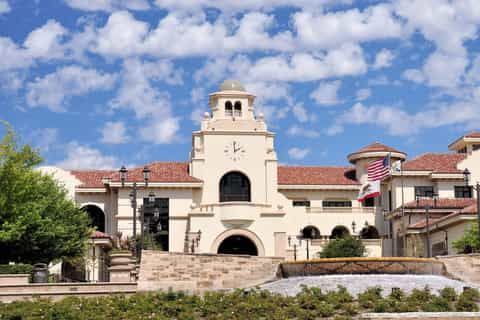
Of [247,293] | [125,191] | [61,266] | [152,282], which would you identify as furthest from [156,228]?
[247,293]

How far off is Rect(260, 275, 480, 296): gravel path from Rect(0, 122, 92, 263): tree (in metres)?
16.9

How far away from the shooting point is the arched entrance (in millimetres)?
62594

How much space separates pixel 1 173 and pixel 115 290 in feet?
44.2

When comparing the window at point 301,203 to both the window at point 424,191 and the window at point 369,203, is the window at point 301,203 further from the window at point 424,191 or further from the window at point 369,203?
the window at point 424,191

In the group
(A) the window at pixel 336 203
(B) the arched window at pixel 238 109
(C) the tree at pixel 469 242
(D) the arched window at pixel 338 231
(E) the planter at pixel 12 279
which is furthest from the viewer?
(A) the window at pixel 336 203

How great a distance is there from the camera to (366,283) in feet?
110

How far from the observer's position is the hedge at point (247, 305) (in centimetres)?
3000

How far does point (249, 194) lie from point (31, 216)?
21.2m

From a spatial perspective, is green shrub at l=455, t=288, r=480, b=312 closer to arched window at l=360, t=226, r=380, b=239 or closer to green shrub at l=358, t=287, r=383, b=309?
green shrub at l=358, t=287, r=383, b=309

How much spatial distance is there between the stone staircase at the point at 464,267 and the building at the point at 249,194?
1997cm

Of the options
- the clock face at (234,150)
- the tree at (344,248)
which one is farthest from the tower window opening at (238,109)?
the tree at (344,248)

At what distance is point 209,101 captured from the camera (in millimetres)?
66375

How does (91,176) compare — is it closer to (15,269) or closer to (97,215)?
(97,215)

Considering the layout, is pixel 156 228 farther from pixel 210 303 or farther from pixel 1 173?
pixel 210 303
